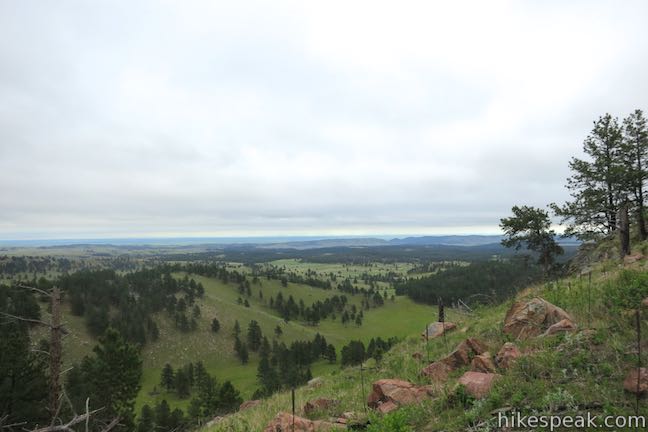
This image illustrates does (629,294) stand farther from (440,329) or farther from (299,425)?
(440,329)

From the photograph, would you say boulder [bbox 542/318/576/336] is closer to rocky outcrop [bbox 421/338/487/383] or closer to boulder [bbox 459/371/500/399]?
rocky outcrop [bbox 421/338/487/383]

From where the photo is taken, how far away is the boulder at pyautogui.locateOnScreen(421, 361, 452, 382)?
828 cm

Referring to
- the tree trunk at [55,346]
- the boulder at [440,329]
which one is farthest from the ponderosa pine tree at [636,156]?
the tree trunk at [55,346]

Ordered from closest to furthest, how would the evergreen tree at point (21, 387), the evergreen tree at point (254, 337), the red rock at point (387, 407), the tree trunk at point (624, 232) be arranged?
the red rock at point (387, 407)
the tree trunk at point (624, 232)
the evergreen tree at point (21, 387)
the evergreen tree at point (254, 337)

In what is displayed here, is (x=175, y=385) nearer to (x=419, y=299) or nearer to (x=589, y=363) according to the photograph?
(x=589, y=363)

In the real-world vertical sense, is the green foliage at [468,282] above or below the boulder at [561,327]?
below

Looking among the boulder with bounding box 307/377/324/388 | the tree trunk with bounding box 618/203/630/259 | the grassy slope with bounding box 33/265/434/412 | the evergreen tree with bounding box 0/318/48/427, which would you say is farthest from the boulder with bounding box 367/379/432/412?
the grassy slope with bounding box 33/265/434/412

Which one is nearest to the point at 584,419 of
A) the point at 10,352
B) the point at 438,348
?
the point at 438,348

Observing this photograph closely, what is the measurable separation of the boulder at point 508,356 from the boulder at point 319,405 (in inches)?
163

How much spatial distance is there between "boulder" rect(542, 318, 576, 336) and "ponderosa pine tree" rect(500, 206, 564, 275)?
2641 cm

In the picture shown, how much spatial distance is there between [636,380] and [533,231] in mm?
30040

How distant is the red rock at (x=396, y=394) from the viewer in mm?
7102

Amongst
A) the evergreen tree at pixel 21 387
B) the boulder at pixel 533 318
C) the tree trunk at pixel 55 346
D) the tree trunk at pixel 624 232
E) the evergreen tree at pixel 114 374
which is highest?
the tree trunk at pixel 624 232

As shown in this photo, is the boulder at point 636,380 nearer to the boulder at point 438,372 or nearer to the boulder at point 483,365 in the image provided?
the boulder at point 483,365
